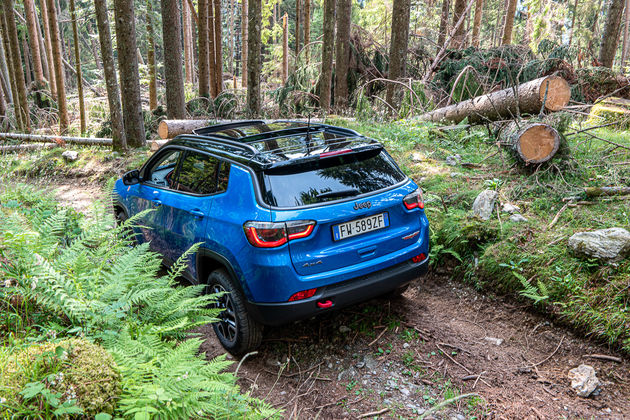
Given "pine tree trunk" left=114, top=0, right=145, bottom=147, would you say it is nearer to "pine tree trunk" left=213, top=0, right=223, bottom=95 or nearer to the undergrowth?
"pine tree trunk" left=213, top=0, right=223, bottom=95

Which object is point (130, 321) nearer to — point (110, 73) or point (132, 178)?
point (132, 178)

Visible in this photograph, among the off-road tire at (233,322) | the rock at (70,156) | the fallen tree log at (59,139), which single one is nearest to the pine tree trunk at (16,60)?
the fallen tree log at (59,139)

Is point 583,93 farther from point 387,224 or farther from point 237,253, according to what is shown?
point 237,253

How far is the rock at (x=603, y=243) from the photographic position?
157 inches

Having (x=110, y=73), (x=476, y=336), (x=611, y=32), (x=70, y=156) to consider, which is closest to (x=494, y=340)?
(x=476, y=336)

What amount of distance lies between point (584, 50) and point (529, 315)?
33.7 feet

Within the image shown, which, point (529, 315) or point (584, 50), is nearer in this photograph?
point (529, 315)

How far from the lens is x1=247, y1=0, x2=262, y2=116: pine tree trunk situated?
452 inches

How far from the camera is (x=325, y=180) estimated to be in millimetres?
3715

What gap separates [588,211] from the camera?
194 inches

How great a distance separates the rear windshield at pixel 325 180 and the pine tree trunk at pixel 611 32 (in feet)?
38.8

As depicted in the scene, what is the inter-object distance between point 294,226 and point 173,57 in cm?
1132

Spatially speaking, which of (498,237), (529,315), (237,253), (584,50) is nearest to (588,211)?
(498,237)

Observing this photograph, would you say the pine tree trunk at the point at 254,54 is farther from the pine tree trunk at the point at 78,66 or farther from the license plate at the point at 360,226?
the license plate at the point at 360,226
